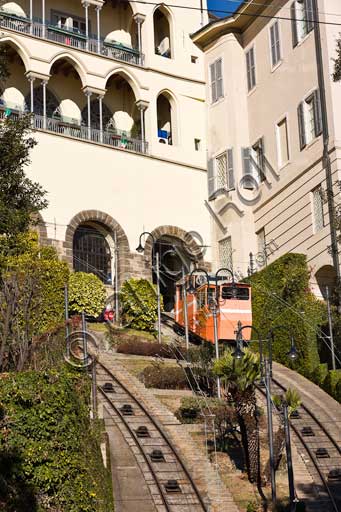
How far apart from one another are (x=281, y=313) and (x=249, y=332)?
1.29 m

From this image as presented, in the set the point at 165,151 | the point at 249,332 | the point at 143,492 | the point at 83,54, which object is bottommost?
the point at 143,492

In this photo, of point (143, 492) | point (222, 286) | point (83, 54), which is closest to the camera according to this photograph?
point (143, 492)

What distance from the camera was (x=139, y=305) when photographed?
115ft

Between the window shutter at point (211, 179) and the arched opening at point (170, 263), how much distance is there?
2.27m

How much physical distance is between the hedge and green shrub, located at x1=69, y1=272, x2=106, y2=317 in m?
5.26

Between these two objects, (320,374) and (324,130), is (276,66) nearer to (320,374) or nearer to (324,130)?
(324,130)

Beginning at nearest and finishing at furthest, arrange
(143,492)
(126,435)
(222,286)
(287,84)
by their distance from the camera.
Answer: (143,492), (126,435), (222,286), (287,84)

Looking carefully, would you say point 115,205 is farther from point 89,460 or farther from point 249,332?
point 89,460

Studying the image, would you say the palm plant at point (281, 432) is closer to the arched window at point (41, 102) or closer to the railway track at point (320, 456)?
the railway track at point (320, 456)

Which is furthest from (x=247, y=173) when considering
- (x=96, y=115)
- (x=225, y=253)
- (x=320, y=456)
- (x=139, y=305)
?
(x=320, y=456)

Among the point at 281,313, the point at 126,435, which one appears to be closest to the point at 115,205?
the point at 281,313

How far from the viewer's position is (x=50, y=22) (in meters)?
40.6

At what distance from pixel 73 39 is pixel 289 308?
1474 centimetres

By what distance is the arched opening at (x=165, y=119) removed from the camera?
135 feet
